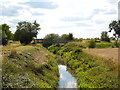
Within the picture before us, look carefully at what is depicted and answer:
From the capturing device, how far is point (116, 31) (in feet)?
254

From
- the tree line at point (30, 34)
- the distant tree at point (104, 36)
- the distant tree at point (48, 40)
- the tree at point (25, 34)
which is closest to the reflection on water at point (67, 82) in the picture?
the tree line at point (30, 34)

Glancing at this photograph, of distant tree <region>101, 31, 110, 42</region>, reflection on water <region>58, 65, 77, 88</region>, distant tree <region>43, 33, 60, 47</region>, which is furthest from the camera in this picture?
distant tree <region>101, 31, 110, 42</region>

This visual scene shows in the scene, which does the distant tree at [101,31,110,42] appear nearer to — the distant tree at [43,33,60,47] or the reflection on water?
the distant tree at [43,33,60,47]

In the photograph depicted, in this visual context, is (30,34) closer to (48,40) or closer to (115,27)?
(48,40)

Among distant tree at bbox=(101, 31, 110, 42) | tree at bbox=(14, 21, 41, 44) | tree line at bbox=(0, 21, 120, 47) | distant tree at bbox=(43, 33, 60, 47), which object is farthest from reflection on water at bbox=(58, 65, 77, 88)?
distant tree at bbox=(101, 31, 110, 42)

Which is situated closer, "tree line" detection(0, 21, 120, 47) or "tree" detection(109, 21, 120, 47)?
"tree line" detection(0, 21, 120, 47)

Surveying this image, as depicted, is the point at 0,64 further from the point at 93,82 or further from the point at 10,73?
the point at 93,82

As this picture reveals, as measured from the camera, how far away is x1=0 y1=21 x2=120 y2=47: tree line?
52.0 metres

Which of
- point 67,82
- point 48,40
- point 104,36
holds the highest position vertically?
point 104,36

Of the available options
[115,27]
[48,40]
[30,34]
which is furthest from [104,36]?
[30,34]

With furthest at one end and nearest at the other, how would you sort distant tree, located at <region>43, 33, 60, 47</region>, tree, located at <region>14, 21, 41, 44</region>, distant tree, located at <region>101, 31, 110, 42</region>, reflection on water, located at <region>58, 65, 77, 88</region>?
distant tree, located at <region>101, 31, 110, 42</region> → distant tree, located at <region>43, 33, 60, 47</region> → tree, located at <region>14, 21, 41, 44</region> → reflection on water, located at <region>58, 65, 77, 88</region>

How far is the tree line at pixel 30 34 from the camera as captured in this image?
52041mm

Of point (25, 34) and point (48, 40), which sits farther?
point (48, 40)

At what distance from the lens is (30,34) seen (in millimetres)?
53875
